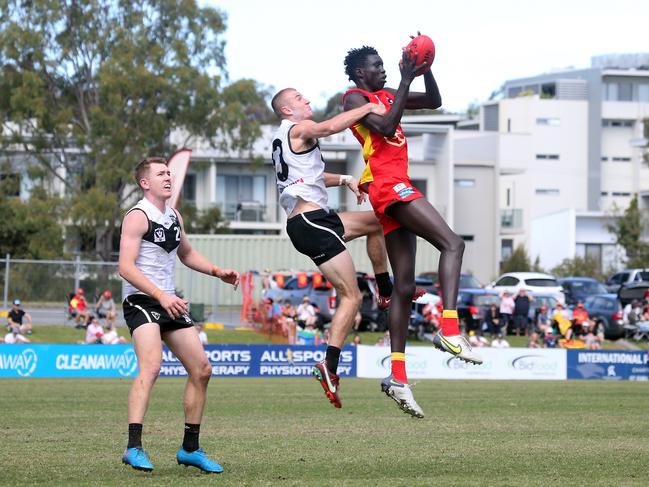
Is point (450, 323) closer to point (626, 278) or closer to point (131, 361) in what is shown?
point (131, 361)

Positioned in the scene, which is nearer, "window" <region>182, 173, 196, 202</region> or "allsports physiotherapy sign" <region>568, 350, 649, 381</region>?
"allsports physiotherapy sign" <region>568, 350, 649, 381</region>

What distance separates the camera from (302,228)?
9.53 meters

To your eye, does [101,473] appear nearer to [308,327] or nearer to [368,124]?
[368,124]

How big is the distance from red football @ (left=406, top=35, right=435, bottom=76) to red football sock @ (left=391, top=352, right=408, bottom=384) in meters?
2.34

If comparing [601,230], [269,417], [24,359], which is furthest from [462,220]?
[269,417]

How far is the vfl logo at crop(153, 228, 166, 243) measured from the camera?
30.1ft

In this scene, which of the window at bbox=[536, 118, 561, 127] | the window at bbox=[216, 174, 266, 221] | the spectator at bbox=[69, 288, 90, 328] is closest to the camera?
the spectator at bbox=[69, 288, 90, 328]

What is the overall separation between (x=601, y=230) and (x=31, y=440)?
5740 cm

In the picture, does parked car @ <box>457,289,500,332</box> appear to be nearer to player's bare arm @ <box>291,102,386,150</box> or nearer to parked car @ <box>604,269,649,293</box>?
parked car @ <box>604,269,649,293</box>

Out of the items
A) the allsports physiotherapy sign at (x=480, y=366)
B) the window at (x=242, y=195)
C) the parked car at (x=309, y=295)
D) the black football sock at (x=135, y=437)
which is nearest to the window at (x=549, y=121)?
the window at (x=242, y=195)

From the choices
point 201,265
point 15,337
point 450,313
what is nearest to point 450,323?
point 450,313

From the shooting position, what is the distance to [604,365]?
1115 inches

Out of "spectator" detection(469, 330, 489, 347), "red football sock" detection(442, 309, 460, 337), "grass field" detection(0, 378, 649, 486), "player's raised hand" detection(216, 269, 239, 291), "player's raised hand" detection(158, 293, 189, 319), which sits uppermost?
"player's raised hand" detection(216, 269, 239, 291)

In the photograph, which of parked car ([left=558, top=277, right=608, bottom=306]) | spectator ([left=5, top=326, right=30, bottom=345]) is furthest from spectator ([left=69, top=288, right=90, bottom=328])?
parked car ([left=558, top=277, right=608, bottom=306])
